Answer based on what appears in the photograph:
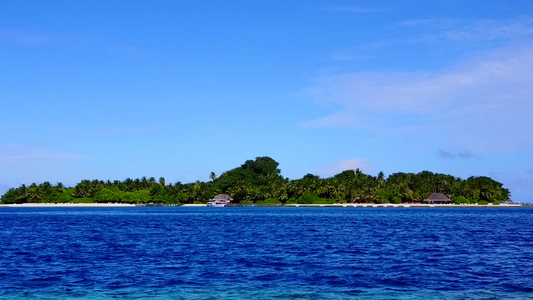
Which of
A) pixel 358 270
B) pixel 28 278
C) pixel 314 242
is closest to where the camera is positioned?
pixel 28 278

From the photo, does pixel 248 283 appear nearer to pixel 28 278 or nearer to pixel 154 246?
pixel 28 278

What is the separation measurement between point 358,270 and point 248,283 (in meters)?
9.85

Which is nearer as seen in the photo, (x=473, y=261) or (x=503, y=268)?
(x=503, y=268)

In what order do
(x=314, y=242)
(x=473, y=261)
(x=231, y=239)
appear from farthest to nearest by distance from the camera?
(x=231, y=239) → (x=314, y=242) → (x=473, y=261)

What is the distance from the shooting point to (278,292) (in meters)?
32.4

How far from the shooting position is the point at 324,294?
32.1 meters

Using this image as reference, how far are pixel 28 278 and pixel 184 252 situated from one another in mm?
18844

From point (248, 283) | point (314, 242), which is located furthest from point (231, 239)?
point (248, 283)

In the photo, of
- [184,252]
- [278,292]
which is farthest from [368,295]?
[184,252]

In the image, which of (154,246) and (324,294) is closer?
(324,294)

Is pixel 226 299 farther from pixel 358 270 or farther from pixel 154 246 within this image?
pixel 154 246

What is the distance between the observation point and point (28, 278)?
38125mm

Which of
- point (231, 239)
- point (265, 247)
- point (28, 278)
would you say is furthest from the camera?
point (231, 239)

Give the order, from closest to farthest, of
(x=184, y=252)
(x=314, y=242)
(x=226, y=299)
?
(x=226, y=299), (x=184, y=252), (x=314, y=242)
